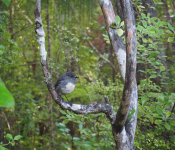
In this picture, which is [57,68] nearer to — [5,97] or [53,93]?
[53,93]

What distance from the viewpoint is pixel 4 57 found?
9.47 feet

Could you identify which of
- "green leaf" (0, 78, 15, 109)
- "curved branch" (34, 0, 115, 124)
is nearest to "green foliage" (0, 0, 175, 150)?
"curved branch" (34, 0, 115, 124)

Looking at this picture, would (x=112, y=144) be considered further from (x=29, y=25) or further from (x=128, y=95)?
(x=29, y=25)

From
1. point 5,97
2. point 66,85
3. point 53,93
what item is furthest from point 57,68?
point 5,97

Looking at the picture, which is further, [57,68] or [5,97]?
[57,68]

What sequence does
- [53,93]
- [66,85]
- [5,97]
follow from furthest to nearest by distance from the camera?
1. [66,85]
2. [53,93]
3. [5,97]

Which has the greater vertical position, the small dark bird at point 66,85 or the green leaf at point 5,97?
the green leaf at point 5,97

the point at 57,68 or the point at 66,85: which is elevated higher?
the point at 57,68

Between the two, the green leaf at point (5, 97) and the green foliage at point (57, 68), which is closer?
A: the green leaf at point (5, 97)

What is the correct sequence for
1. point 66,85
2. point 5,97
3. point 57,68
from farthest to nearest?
point 57,68
point 66,85
point 5,97

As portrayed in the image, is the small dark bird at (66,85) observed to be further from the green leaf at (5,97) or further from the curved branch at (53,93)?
the green leaf at (5,97)

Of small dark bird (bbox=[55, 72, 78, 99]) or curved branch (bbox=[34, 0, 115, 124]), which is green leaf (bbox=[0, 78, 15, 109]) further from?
small dark bird (bbox=[55, 72, 78, 99])

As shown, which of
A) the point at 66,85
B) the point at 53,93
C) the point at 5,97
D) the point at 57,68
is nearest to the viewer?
the point at 5,97

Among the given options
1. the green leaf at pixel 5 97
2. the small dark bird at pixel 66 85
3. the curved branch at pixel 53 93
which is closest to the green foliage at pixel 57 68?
the small dark bird at pixel 66 85
